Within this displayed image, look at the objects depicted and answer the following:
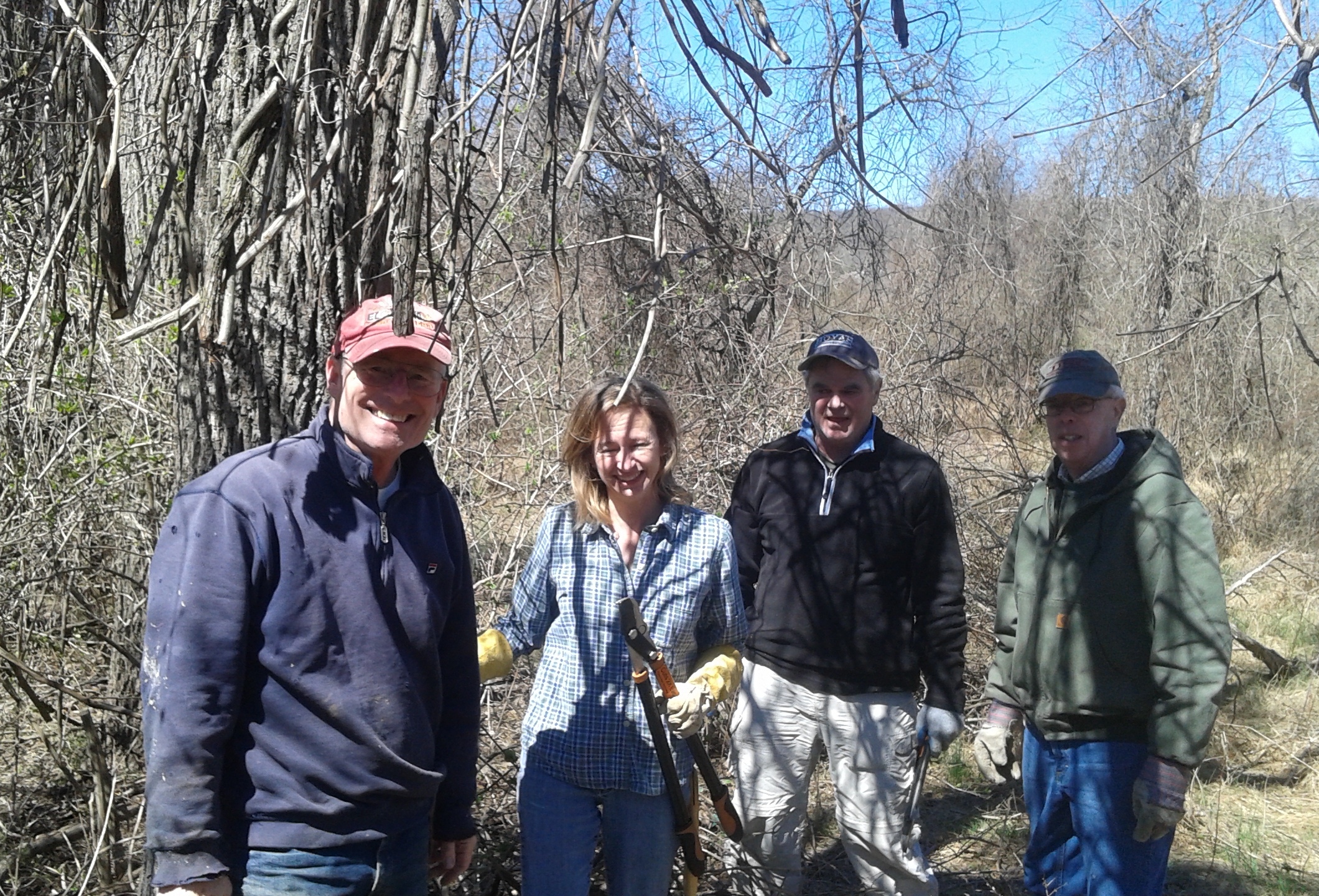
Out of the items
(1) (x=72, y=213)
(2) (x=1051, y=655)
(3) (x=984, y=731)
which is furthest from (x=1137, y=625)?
(1) (x=72, y=213)

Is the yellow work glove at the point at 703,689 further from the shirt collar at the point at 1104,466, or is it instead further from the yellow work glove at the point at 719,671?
the shirt collar at the point at 1104,466

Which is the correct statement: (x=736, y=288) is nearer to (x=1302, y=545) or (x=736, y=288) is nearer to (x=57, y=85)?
(x=57, y=85)

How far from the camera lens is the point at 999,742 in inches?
137

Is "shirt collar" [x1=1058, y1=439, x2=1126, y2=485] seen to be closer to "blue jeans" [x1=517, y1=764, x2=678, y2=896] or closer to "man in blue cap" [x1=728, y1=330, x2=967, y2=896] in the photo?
"man in blue cap" [x1=728, y1=330, x2=967, y2=896]

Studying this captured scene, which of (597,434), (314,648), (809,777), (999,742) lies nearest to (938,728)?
(999,742)

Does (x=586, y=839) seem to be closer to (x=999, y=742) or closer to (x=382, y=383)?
(x=382, y=383)

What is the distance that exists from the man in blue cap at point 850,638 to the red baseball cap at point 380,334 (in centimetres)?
171

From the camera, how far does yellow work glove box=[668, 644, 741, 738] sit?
256 centimetres

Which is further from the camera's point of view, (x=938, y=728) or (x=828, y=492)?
(x=828, y=492)

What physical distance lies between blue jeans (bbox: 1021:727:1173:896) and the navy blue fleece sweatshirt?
2.04m

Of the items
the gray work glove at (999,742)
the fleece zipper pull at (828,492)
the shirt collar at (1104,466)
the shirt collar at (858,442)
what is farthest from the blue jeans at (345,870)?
the shirt collar at (1104,466)

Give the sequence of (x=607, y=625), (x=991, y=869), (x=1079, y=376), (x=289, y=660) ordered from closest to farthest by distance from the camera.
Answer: (x=289, y=660)
(x=607, y=625)
(x=1079, y=376)
(x=991, y=869)

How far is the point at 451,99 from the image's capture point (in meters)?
1.77

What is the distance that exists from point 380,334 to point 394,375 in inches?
3.5
